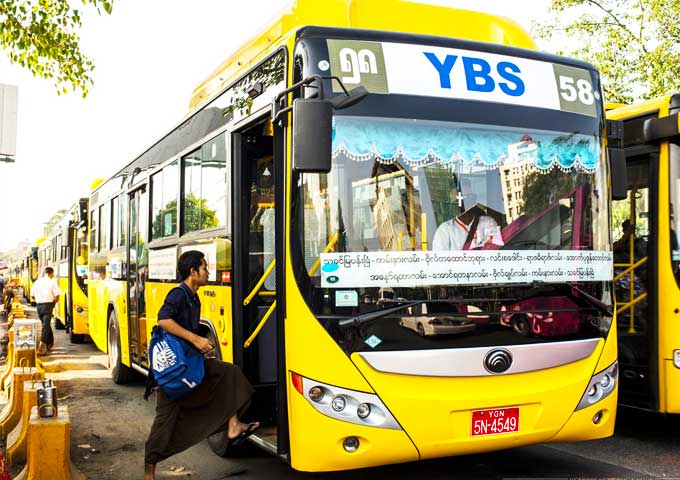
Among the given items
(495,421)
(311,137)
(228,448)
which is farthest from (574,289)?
(228,448)

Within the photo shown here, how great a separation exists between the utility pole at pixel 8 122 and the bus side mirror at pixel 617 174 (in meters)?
6.49

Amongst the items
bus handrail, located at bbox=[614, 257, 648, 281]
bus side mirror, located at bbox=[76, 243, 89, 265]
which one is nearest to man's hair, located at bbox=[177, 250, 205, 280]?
bus handrail, located at bbox=[614, 257, 648, 281]

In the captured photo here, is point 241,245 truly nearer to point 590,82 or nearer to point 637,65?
point 590,82

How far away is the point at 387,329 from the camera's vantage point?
4.75 meters

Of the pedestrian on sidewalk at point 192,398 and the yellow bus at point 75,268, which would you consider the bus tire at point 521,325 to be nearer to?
the pedestrian on sidewalk at point 192,398

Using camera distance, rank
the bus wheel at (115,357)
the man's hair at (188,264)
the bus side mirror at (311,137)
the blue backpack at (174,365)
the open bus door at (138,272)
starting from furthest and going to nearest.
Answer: the bus wheel at (115,357)
the open bus door at (138,272)
the man's hair at (188,264)
the blue backpack at (174,365)
the bus side mirror at (311,137)

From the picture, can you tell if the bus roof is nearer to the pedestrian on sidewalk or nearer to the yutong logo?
the pedestrian on sidewalk

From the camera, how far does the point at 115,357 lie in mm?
11062

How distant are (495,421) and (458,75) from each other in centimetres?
228

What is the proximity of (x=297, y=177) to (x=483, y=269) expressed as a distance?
133 cm

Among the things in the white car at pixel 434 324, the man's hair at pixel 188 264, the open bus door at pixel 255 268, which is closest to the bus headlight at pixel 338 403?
the white car at pixel 434 324

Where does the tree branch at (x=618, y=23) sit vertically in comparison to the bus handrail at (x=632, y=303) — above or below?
above

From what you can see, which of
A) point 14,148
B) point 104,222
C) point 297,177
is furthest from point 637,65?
point 297,177

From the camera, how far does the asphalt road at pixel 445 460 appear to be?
5.96m
